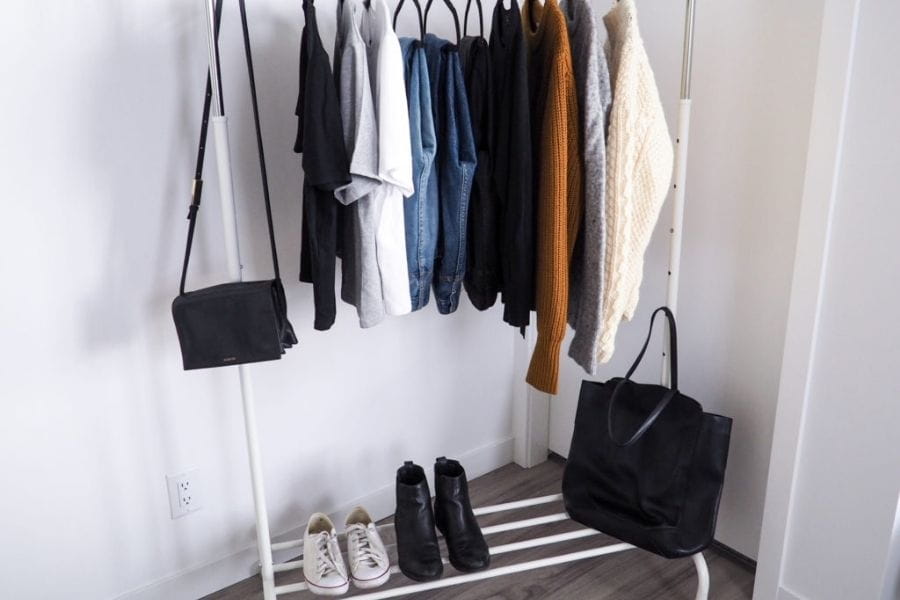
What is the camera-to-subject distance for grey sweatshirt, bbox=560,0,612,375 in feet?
4.21

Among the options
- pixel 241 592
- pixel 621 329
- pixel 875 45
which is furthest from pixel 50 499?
pixel 875 45

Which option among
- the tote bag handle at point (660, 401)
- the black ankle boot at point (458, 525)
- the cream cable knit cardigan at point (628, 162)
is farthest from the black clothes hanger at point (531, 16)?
the black ankle boot at point (458, 525)

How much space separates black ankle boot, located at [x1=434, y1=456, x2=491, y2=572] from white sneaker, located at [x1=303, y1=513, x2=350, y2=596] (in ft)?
0.89

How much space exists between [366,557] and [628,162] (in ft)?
3.62

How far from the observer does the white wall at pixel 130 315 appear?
129 centimetres

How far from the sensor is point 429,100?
1.32 m

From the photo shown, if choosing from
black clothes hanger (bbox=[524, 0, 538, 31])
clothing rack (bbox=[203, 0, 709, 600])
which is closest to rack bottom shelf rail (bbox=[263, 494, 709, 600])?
clothing rack (bbox=[203, 0, 709, 600])

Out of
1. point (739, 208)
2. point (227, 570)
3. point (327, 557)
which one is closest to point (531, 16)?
point (739, 208)

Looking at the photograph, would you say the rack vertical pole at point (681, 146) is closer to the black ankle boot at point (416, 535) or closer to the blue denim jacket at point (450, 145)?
the blue denim jacket at point (450, 145)

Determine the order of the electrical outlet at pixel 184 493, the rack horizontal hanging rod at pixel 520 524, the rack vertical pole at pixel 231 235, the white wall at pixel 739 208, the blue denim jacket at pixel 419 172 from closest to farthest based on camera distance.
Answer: the rack vertical pole at pixel 231 235, the blue denim jacket at pixel 419 172, the white wall at pixel 739 208, the electrical outlet at pixel 184 493, the rack horizontal hanging rod at pixel 520 524

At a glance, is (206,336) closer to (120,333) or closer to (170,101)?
(120,333)

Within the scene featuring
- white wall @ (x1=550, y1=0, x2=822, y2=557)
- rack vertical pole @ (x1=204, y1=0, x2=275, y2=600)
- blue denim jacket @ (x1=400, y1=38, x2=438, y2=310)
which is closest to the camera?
rack vertical pole @ (x1=204, y1=0, x2=275, y2=600)

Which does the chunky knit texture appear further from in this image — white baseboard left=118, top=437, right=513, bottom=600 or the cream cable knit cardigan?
white baseboard left=118, top=437, right=513, bottom=600

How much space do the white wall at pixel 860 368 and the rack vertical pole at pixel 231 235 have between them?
3.92ft
